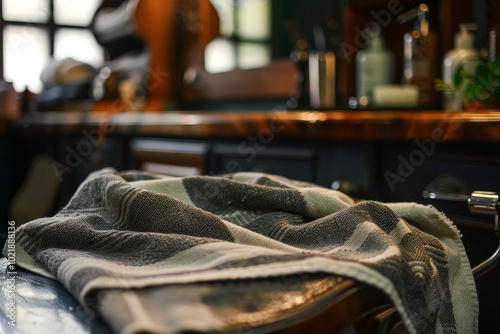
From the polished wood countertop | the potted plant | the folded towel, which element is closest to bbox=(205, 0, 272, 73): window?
the polished wood countertop

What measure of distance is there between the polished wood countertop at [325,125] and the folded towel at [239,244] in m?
0.46

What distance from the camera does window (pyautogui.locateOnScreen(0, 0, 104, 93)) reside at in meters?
3.85

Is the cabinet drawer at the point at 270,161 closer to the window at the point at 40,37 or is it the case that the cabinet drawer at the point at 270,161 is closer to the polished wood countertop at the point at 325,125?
the polished wood countertop at the point at 325,125

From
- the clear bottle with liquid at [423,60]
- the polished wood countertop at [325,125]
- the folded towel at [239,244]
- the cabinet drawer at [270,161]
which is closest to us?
the folded towel at [239,244]

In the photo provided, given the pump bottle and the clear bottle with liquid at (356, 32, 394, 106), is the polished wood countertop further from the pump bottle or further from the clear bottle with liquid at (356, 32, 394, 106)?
the clear bottle with liquid at (356, 32, 394, 106)

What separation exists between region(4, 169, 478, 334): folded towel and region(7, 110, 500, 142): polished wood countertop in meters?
0.46

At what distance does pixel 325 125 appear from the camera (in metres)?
1.47

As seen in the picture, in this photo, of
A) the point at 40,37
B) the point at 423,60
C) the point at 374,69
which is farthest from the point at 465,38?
the point at 40,37

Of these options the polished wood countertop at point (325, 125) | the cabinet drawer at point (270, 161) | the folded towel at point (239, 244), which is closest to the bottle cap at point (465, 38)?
the polished wood countertop at point (325, 125)

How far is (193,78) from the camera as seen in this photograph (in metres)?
3.15

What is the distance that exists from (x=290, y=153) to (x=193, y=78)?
63.1 inches

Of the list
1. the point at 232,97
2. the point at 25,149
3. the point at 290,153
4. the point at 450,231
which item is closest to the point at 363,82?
the point at 290,153

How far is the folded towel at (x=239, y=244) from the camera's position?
1.82ft

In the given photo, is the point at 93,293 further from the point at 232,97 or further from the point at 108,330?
the point at 232,97
